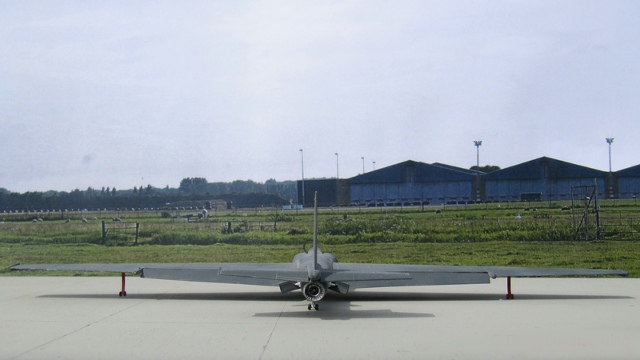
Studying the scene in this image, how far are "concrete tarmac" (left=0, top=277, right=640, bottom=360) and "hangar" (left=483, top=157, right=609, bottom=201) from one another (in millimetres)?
19263

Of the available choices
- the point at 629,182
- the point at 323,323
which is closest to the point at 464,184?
the point at 629,182

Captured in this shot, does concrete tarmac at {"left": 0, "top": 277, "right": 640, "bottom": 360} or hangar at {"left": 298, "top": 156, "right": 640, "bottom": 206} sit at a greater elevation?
hangar at {"left": 298, "top": 156, "right": 640, "bottom": 206}

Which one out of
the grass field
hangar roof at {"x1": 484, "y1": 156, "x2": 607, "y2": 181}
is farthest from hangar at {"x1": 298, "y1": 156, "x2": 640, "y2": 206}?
the grass field

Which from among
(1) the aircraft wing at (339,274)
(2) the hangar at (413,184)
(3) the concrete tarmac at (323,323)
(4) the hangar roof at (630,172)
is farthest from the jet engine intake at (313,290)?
(2) the hangar at (413,184)

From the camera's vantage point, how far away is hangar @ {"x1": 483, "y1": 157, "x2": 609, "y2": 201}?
3953cm

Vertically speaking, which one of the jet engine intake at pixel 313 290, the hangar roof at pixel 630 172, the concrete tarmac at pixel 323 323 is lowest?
the concrete tarmac at pixel 323 323

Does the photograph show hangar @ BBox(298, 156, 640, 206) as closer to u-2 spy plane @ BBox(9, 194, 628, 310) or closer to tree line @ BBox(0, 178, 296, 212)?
tree line @ BBox(0, 178, 296, 212)

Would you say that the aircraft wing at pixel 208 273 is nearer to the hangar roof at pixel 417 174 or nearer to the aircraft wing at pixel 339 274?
the aircraft wing at pixel 339 274

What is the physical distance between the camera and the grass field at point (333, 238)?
2850 cm

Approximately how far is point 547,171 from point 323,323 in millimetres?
29230

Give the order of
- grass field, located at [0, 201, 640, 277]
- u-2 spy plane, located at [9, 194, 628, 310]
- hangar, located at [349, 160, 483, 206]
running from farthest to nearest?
hangar, located at [349, 160, 483, 206]
grass field, located at [0, 201, 640, 277]
u-2 spy plane, located at [9, 194, 628, 310]

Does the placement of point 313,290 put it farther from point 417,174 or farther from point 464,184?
point 417,174

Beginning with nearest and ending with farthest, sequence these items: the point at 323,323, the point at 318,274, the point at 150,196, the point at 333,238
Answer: the point at 323,323 < the point at 318,274 < the point at 333,238 < the point at 150,196

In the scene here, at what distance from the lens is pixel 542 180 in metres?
40.5
